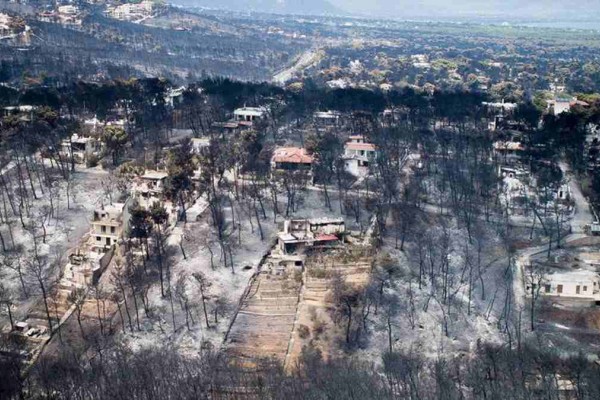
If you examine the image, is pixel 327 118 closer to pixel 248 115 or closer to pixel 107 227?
→ pixel 248 115

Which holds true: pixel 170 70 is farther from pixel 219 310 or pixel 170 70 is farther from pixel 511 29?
pixel 511 29

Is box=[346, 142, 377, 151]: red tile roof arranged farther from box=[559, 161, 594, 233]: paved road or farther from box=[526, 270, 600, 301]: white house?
box=[526, 270, 600, 301]: white house

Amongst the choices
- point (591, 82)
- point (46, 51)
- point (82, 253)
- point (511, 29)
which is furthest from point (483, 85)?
point (511, 29)

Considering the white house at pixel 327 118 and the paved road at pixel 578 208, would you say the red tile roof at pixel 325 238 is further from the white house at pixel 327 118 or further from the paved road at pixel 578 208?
the white house at pixel 327 118

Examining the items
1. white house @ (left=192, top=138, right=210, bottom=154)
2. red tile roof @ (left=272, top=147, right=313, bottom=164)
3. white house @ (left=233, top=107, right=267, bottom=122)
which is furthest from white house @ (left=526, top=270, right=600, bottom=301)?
white house @ (left=233, top=107, right=267, bottom=122)

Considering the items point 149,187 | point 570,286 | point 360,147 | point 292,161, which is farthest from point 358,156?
point 570,286

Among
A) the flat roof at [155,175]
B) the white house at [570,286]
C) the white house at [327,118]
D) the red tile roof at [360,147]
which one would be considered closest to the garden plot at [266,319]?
the white house at [570,286]
